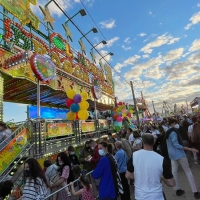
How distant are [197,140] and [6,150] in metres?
5.77

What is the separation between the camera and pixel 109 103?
21750 millimetres

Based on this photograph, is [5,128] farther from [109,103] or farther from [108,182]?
[109,103]

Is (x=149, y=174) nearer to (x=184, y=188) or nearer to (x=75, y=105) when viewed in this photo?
(x=184, y=188)

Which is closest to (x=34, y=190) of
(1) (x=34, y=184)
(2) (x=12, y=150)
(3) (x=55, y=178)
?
(1) (x=34, y=184)

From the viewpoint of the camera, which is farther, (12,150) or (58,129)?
(58,129)

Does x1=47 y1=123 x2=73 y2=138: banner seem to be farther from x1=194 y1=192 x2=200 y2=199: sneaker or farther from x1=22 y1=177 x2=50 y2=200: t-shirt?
x1=194 y1=192 x2=200 y2=199: sneaker

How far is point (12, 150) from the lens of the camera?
565cm

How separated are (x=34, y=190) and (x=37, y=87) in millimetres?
5450

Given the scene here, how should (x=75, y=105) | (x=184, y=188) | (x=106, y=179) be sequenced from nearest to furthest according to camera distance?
1. (x=106, y=179)
2. (x=184, y=188)
3. (x=75, y=105)

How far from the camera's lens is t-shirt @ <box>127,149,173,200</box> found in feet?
8.33

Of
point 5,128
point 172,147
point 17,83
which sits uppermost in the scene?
point 17,83

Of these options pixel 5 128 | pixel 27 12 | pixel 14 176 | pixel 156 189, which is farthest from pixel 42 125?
pixel 27 12

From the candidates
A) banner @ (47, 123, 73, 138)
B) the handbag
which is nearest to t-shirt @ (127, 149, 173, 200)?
the handbag

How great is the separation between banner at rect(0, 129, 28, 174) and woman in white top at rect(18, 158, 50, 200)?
2.56 metres
